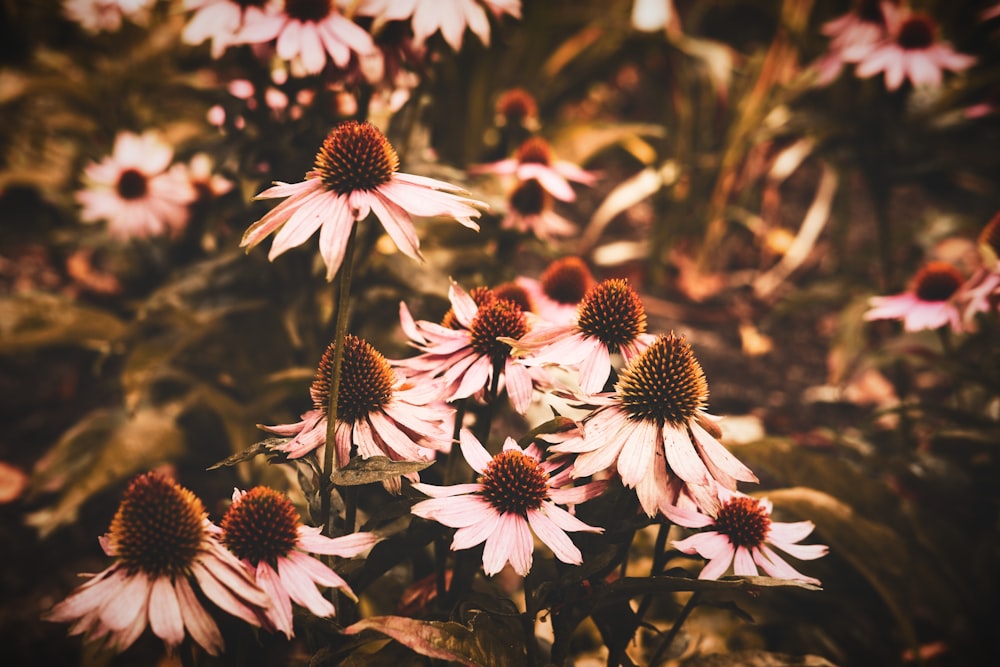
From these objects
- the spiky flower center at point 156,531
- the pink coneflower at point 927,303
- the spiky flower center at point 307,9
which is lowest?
the spiky flower center at point 156,531

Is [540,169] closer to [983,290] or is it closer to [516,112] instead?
[516,112]

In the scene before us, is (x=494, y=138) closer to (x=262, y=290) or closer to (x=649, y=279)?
(x=262, y=290)

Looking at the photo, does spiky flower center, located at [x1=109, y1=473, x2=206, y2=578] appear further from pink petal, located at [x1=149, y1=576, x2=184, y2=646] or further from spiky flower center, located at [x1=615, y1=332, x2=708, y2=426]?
spiky flower center, located at [x1=615, y1=332, x2=708, y2=426]

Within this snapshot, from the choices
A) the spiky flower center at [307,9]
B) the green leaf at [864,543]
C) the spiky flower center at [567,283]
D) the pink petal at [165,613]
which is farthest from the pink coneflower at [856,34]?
the pink petal at [165,613]

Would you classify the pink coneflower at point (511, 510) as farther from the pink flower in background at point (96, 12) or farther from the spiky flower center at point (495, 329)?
the pink flower in background at point (96, 12)

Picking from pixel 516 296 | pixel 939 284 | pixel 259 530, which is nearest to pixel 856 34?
pixel 939 284

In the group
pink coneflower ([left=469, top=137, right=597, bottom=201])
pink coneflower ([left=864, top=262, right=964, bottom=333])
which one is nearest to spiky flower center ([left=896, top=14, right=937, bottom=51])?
pink coneflower ([left=864, top=262, right=964, bottom=333])
